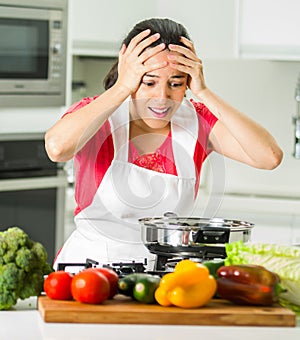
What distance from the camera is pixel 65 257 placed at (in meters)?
2.51

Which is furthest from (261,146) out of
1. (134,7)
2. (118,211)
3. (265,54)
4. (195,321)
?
(134,7)

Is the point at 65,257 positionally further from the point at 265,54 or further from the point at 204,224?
the point at 265,54

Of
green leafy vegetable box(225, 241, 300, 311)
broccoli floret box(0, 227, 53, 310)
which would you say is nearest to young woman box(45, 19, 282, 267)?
green leafy vegetable box(225, 241, 300, 311)

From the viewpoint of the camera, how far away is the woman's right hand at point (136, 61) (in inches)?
94.0

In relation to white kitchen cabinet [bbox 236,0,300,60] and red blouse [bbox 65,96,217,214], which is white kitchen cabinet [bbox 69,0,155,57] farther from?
red blouse [bbox 65,96,217,214]

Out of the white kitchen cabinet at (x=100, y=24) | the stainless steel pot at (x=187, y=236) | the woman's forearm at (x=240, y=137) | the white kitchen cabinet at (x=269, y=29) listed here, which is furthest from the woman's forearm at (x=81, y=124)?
the white kitchen cabinet at (x=269, y=29)

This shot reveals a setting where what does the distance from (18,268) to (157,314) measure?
0.32m

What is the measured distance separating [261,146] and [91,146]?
0.51 metres

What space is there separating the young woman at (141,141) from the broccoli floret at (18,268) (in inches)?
19.5

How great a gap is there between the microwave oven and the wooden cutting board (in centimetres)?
205

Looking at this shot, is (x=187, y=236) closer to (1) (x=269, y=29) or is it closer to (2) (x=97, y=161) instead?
(2) (x=97, y=161)

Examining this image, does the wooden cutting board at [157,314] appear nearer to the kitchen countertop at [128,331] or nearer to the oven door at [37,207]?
the kitchen countertop at [128,331]

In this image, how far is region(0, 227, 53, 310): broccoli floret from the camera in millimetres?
1792

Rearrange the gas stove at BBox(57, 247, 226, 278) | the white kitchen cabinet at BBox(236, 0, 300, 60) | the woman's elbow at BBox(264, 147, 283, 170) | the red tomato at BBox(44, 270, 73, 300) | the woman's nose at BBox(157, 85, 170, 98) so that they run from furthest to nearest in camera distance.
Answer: the white kitchen cabinet at BBox(236, 0, 300, 60) → the woman's elbow at BBox(264, 147, 283, 170) → the woman's nose at BBox(157, 85, 170, 98) → the gas stove at BBox(57, 247, 226, 278) → the red tomato at BBox(44, 270, 73, 300)
